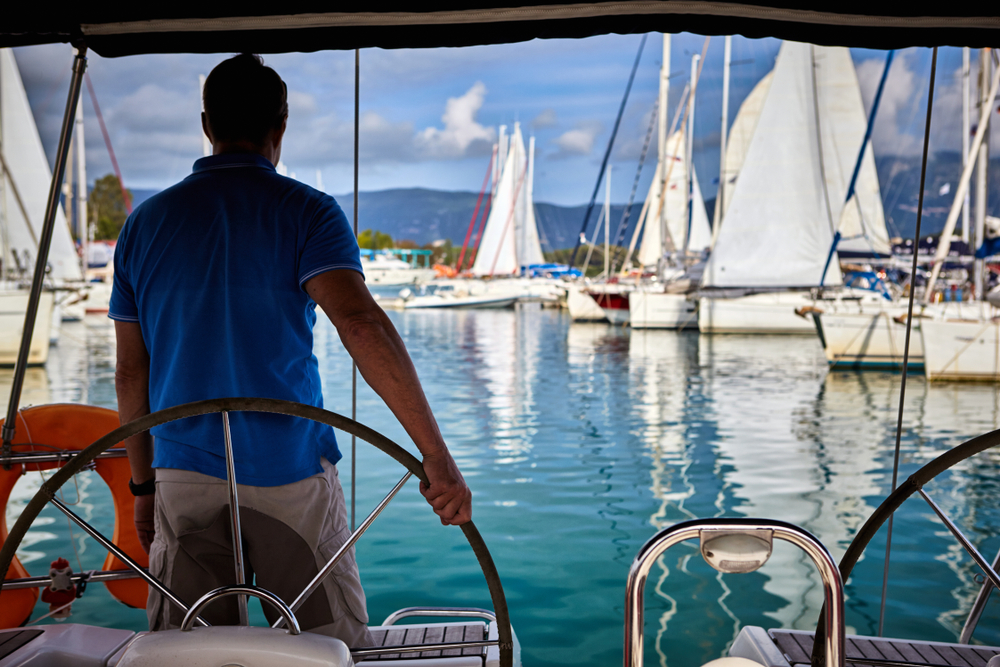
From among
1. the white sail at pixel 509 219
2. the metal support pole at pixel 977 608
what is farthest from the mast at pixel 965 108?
the white sail at pixel 509 219

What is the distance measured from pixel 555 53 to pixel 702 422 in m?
73.5

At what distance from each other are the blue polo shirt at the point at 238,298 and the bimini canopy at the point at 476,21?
334 millimetres

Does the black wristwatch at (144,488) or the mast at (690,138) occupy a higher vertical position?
the mast at (690,138)

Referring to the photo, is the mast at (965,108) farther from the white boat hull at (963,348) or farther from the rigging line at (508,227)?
the rigging line at (508,227)

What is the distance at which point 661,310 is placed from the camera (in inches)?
651

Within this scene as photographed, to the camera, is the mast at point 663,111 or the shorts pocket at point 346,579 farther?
the mast at point 663,111

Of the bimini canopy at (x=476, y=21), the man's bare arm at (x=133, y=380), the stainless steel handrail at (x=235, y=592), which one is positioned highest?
the bimini canopy at (x=476, y=21)

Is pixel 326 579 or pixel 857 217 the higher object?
pixel 857 217

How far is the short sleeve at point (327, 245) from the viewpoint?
975 mm

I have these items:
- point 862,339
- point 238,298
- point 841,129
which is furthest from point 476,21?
point 841,129

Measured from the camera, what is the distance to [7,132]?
13469mm

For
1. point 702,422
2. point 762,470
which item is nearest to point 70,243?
point 702,422

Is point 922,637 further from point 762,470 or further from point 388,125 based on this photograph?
point 388,125

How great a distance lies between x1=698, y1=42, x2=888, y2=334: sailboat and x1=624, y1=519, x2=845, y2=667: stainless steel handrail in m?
13.8
